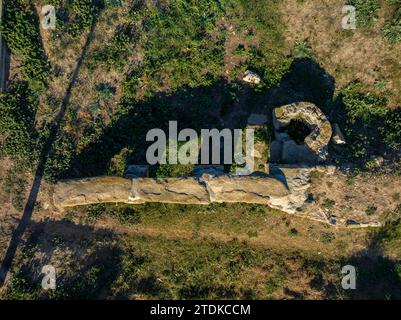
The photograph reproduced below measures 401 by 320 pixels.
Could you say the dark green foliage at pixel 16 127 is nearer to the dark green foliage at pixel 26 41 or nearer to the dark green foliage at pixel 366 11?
the dark green foliage at pixel 26 41

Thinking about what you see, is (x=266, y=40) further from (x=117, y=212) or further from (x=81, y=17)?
(x=117, y=212)

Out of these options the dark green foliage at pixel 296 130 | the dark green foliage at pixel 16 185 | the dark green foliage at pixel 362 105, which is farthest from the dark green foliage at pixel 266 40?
the dark green foliage at pixel 16 185

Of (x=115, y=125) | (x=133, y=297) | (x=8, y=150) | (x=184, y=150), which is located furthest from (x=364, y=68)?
(x=8, y=150)

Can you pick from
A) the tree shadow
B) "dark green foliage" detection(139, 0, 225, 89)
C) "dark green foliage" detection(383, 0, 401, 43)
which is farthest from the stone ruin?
"dark green foliage" detection(383, 0, 401, 43)

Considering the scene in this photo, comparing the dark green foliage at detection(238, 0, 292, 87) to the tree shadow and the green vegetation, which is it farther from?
the tree shadow

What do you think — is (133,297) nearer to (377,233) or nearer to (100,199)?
(100,199)
